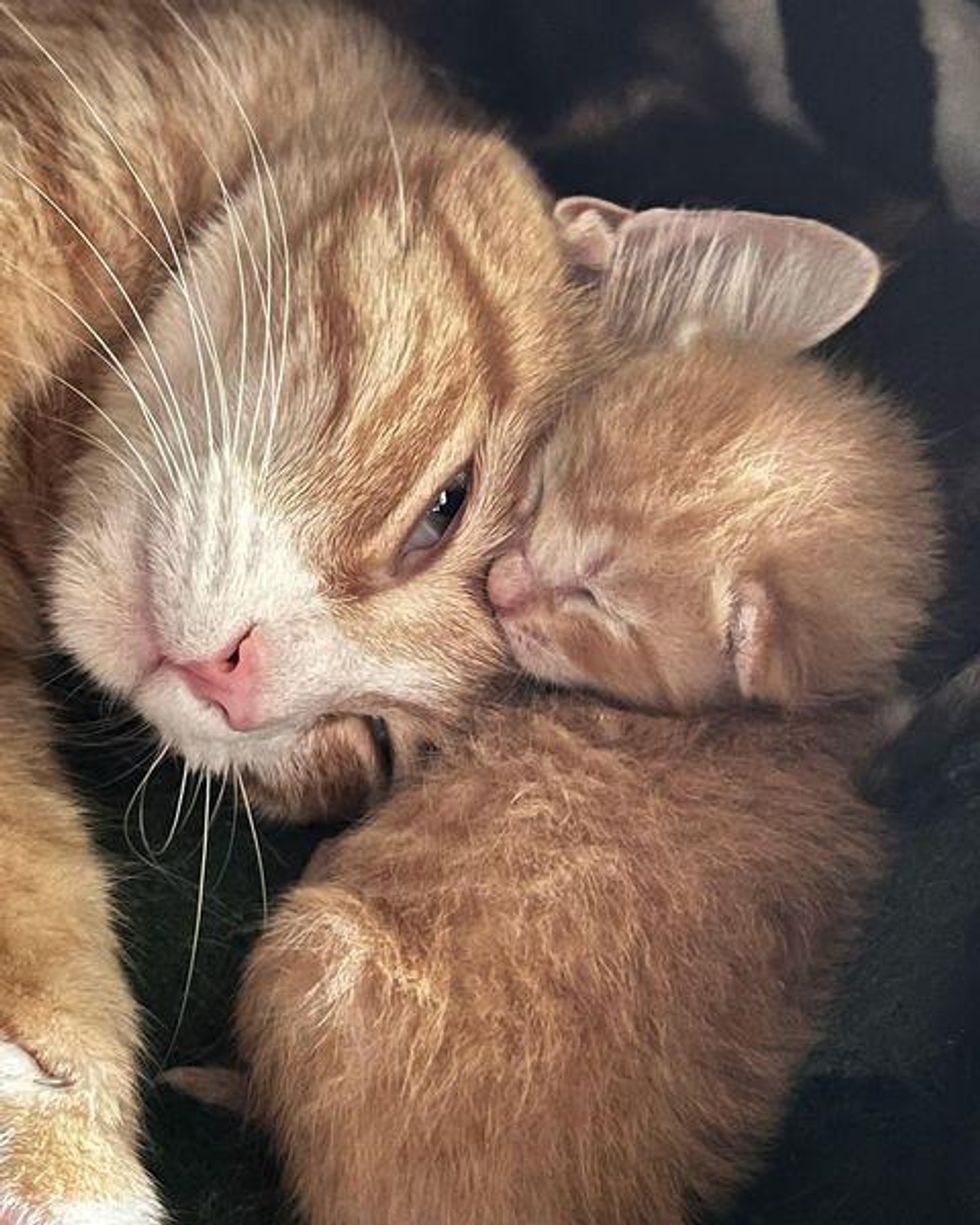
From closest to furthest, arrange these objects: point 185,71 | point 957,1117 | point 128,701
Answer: point 957,1117 < point 128,701 < point 185,71

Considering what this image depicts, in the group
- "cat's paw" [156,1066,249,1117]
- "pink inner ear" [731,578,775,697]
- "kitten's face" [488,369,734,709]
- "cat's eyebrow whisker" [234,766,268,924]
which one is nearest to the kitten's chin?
"kitten's face" [488,369,734,709]

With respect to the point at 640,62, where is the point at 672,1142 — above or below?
below

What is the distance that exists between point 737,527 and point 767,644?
0.08m

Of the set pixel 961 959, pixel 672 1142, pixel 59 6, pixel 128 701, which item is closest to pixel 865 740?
pixel 961 959

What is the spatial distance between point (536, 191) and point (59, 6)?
0.40 meters

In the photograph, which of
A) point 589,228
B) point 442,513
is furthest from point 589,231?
point 442,513

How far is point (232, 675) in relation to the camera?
3.37ft

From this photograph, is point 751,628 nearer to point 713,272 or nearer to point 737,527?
point 737,527

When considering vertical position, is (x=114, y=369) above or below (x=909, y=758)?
above

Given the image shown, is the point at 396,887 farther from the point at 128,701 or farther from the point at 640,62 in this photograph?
the point at 640,62

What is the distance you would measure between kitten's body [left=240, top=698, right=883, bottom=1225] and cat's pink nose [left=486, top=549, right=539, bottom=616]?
14 cm

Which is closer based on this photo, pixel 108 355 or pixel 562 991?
pixel 562 991

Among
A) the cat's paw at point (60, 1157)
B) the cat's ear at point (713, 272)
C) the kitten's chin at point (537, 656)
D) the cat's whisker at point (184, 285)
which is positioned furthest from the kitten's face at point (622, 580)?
the cat's paw at point (60, 1157)

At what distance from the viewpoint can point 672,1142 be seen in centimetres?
95
